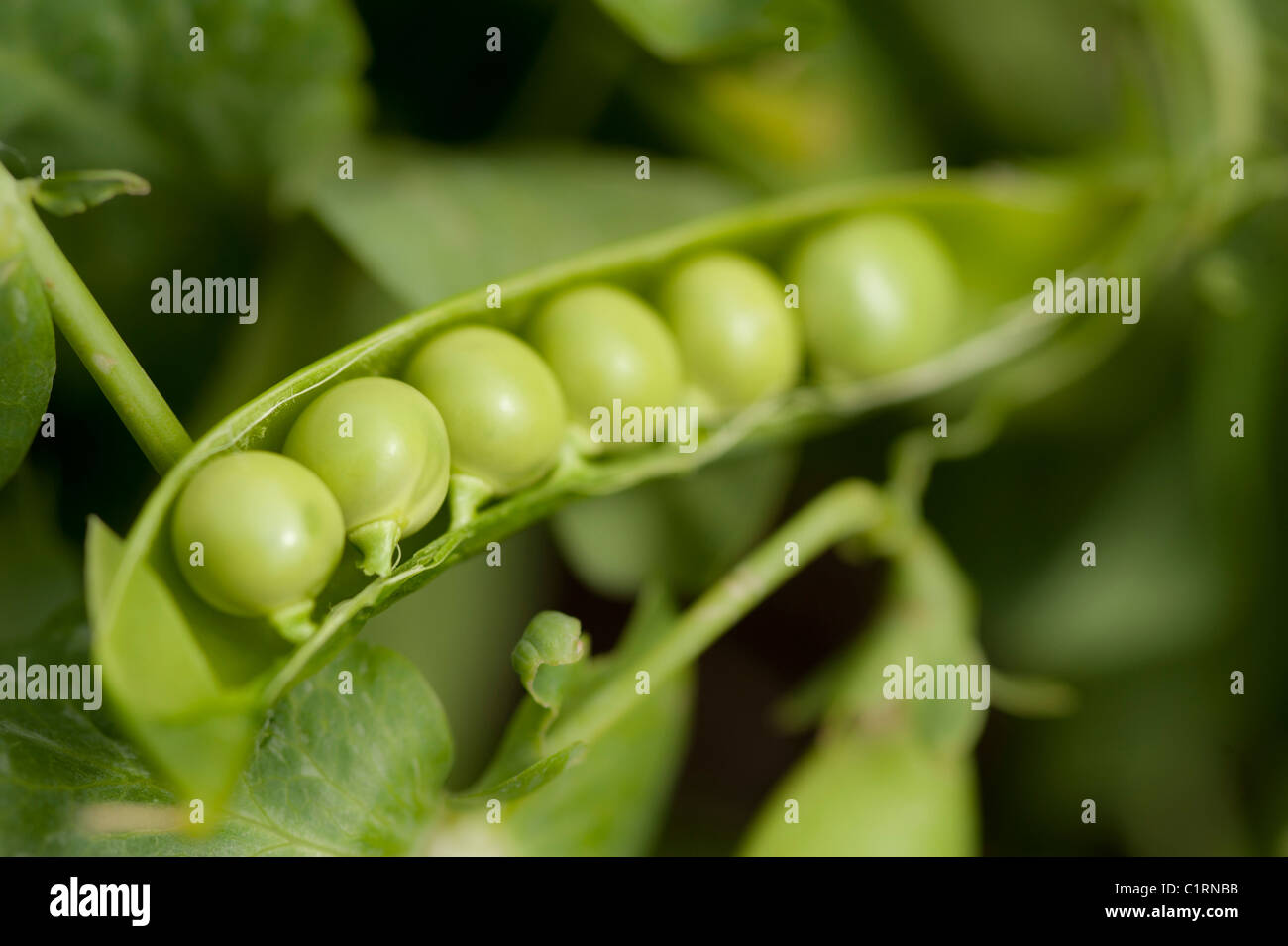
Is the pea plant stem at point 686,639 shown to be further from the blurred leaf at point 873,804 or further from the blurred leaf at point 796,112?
the blurred leaf at point 796,112

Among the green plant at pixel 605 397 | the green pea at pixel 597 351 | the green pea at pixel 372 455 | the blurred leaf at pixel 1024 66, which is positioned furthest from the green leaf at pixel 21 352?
the blurred leaf at pixel 1024 66

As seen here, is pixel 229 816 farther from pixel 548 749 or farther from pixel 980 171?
pixel 980 171

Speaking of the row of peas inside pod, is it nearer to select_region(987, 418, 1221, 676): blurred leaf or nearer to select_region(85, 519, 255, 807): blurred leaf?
select_region(85, 519, 255, 807): blurred leaf

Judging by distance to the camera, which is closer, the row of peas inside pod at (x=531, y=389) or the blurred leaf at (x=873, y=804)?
the row of peas inside pod at (x=531, y=389)

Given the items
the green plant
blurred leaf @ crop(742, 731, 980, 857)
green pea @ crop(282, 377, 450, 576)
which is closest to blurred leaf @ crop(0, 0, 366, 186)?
the green plant

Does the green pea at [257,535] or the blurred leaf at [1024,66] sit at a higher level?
the blurred leaf at [1024,66]
